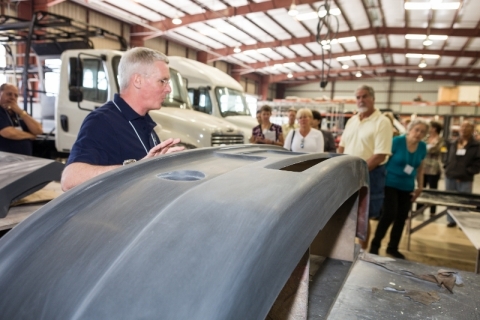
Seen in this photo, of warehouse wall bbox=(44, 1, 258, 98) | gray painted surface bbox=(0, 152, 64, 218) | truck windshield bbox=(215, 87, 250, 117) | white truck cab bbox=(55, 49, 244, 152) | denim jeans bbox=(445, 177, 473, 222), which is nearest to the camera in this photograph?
gray painted surface bbox=(0, 152, 64, 218)

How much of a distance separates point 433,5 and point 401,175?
412 inches

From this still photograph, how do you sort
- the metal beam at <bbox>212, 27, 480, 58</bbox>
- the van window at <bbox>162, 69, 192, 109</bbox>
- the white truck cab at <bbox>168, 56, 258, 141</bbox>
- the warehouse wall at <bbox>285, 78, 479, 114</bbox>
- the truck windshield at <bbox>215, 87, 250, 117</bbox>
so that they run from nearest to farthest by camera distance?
the van window at <bbox>162, 69, 192, 109</bbox>
the white truck cab at <bbox>168, 56, 258, 141</bbox>
the truck windshield at <bbox>215, 87, 250, 117</bbox>
the metal beam at <bbox>212, 27, 480, 58</bbox>
the warehouse wall at <bbox>285, 78, 479, 114</bbox>

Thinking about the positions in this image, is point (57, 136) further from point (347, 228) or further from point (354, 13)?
point (354, 13)

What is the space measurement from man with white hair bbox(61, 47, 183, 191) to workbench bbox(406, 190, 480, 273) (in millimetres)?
2249

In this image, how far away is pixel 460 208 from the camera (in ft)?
13.7

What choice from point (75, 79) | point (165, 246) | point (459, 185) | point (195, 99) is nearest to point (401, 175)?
point (459, 185)

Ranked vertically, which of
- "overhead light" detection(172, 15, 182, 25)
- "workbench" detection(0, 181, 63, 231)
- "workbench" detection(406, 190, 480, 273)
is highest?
"overhead light" detection(172, 15, 182, 25)

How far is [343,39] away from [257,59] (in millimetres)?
5543

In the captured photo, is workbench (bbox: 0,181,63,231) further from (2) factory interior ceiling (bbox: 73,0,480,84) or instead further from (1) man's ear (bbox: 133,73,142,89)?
(2) factory interior ceiling (bbox: 73,0,480,84)

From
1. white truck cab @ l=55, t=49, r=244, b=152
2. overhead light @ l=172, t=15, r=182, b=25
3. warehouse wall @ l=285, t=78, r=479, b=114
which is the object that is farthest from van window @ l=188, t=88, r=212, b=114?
warehouse wall @ l=285, t=78, r=479, b=114

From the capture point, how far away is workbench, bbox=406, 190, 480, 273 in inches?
→ 112

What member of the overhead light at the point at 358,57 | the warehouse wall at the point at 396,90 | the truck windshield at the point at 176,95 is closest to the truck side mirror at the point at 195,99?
the truck windshield at the point at 176,95

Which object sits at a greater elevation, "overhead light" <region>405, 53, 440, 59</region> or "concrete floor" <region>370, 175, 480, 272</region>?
"overhead light" <region>405, 53, 440, 59</region>

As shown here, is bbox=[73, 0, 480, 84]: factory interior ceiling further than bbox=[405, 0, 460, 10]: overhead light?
Yes
